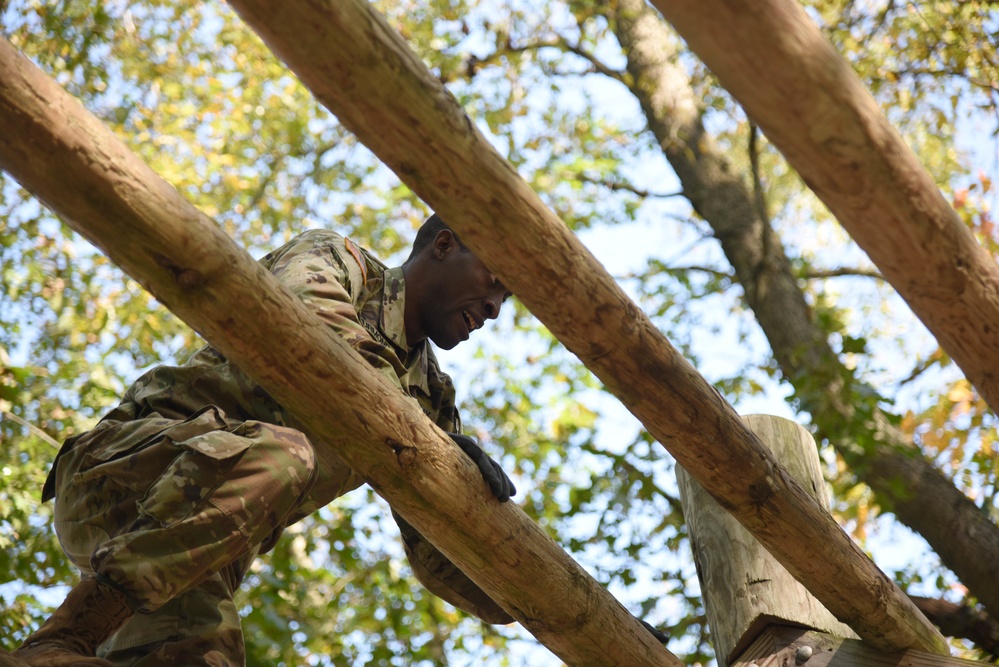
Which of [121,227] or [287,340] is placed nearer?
[121,227]

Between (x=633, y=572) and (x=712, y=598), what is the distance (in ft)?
8.35

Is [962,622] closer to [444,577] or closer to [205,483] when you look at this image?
[444,577]

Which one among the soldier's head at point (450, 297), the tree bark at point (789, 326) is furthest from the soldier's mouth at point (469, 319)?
the tree bark at point (789, 326)

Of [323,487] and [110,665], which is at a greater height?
[323,487]

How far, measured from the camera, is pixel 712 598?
3.67 meters

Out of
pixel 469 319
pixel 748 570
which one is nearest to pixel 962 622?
pixel 748 570

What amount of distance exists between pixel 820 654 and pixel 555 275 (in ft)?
5.58

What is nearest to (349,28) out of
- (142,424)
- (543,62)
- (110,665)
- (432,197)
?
(432,197)

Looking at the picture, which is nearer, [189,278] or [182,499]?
[189,278]

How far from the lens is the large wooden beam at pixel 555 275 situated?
188 cm

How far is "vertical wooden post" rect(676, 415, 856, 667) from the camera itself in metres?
3.43

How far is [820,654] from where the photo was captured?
10.6 ft

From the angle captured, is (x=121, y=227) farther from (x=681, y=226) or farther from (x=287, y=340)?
(x=681, y=226)

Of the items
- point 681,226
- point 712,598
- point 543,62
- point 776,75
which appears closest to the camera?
point 776,75
